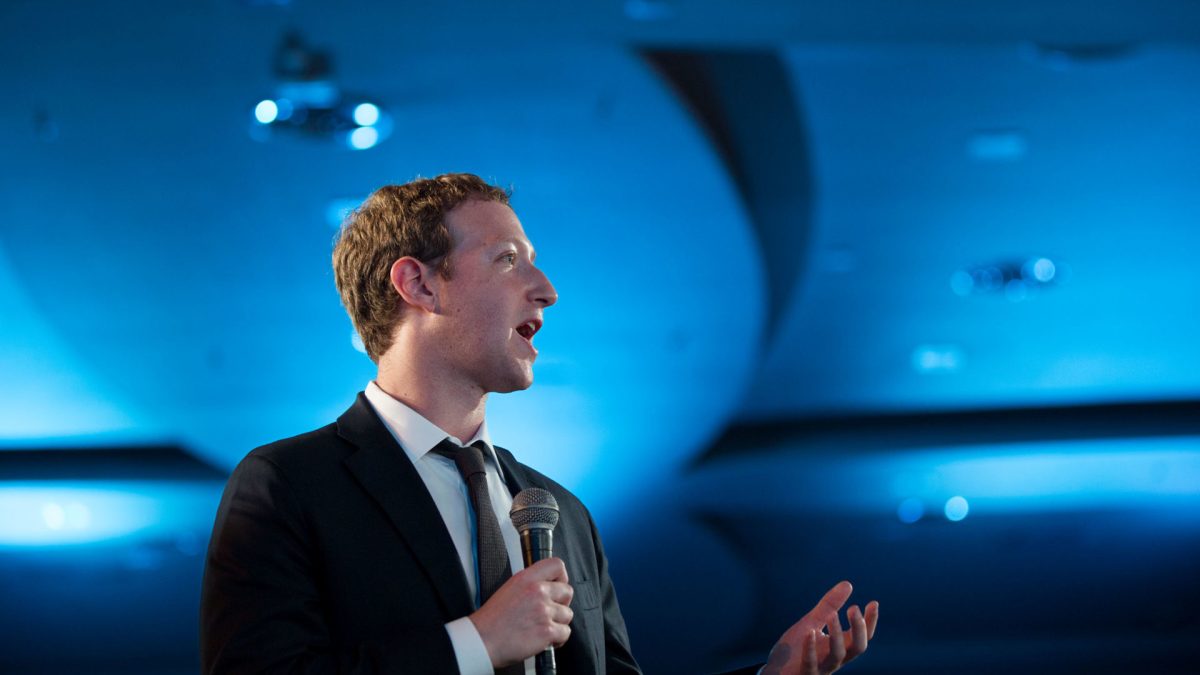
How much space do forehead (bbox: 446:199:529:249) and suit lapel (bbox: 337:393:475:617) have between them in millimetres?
299

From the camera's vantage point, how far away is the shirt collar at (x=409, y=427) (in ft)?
4.74

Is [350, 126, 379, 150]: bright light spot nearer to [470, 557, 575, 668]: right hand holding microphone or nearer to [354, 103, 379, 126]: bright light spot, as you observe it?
[354, 103, 379, 126]: bright light spot

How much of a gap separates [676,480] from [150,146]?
1.68 meters

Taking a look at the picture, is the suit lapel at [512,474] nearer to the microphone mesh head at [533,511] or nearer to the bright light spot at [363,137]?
the microphone mesh head at [533,511]

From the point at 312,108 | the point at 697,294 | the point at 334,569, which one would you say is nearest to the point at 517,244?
the point at 334,569

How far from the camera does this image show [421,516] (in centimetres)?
134

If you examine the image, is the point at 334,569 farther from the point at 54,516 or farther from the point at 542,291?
the point at 54,516

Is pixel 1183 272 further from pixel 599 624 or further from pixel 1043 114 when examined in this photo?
pixel 599 624

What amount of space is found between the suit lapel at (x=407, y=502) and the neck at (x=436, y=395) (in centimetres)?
7

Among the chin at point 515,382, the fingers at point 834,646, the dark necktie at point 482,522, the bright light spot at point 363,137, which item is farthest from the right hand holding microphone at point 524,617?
the bright light spot at point 363,137

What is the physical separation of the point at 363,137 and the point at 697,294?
1000 mm

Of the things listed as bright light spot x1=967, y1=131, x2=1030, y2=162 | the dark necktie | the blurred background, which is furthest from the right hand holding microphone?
bright light spot x1=967, y1=131, x2=1030, y2=162

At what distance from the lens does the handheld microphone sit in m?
1.33

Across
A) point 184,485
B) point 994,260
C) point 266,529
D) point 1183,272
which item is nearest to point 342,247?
point 266,529
